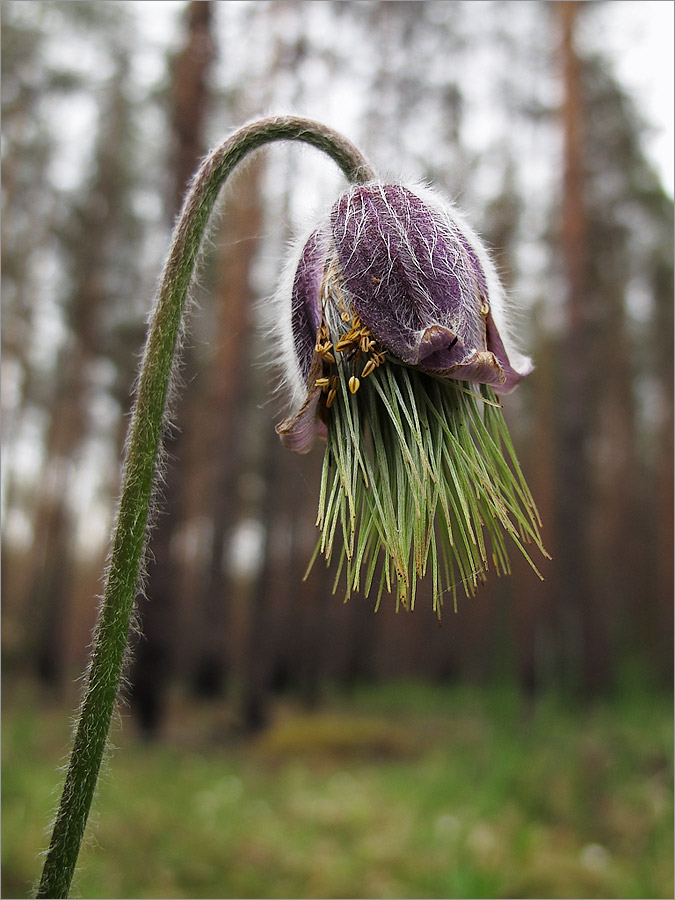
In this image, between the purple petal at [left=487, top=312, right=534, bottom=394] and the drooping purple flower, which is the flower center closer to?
the drooping purple flower

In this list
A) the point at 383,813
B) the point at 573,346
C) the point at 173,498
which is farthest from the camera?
the point at 573,346

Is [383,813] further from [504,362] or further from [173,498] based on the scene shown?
[504,362]

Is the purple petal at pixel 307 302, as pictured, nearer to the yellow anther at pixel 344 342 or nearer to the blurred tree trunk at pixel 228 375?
the yellow anther at pixel 344 342

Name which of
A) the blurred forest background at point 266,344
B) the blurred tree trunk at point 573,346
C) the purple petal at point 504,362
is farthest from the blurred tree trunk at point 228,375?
the purple petal at point 504,362

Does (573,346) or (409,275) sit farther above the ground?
(573,346)

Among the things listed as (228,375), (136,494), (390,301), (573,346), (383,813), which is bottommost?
(383,813)

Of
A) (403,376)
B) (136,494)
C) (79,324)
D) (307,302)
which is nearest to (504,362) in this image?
(403,376)

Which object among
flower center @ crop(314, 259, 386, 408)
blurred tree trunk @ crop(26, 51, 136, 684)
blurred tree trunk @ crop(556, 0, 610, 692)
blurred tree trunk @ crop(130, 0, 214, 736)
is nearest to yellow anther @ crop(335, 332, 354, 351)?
flower center @ crop(314, 259, 386, 408)
